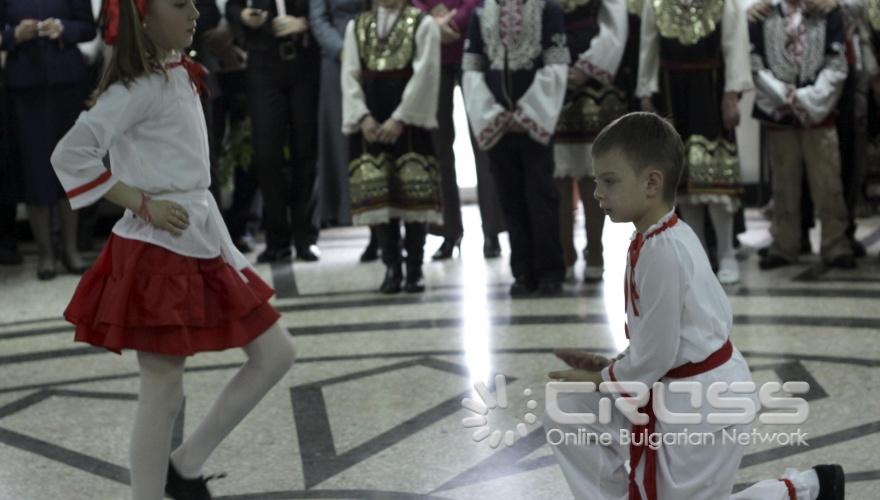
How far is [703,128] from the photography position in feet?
19.0

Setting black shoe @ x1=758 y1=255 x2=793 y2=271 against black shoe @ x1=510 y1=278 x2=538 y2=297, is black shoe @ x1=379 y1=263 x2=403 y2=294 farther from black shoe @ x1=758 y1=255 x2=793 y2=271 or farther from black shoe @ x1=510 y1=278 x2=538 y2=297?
black shoe @ x1=758 y1=255 x2=793 y2=271

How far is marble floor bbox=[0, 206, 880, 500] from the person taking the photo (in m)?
3.41

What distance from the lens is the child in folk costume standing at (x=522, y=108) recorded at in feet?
18.3

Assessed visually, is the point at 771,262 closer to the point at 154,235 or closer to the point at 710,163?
the point at 710,163

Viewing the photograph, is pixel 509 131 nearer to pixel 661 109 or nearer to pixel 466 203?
pixel 661 109

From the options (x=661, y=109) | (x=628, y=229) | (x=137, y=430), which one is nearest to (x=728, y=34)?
(x=661, y=109)

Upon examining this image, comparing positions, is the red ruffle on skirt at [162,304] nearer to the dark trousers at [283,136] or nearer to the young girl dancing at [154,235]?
the young girl dancing at [154,235]

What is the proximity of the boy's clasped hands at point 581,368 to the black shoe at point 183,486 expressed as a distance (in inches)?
35.6

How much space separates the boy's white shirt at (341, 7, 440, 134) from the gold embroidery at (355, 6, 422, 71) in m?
0.02

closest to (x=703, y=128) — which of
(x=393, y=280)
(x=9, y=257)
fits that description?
(x=393, y=280)

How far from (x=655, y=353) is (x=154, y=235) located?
1055 mm

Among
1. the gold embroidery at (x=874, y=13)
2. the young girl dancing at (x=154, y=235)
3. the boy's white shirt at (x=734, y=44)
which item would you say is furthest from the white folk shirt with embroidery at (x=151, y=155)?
the gold embroidery at (x=874, y=13)

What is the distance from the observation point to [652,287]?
2.53 meters

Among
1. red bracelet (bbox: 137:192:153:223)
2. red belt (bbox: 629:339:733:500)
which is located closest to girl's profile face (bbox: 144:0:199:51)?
red bracelet (bbox: 137:192:153:223)
